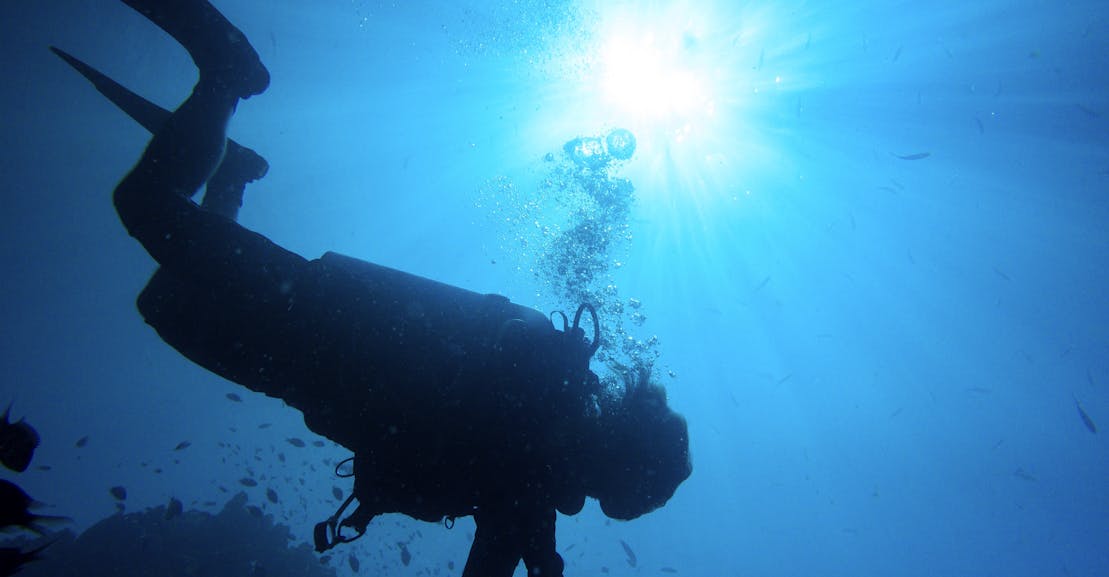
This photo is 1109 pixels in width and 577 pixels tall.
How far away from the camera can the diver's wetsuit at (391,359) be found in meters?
2.71

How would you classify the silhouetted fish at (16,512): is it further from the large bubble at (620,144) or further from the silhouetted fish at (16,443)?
the large bubble at (620,144)

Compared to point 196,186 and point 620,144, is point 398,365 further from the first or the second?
point 620,144

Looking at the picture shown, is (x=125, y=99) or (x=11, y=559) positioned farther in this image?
(x=125, y=99)

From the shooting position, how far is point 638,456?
3055mm

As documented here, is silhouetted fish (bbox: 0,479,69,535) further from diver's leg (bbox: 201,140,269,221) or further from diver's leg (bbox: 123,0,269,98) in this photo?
diver's leg (bbox: 123,0,269,98)

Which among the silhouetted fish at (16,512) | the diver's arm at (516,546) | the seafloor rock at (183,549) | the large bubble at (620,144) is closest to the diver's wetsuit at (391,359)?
the diver's arm at (516,546)

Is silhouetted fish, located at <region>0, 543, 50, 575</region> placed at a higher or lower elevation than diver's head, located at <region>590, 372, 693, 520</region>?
lower

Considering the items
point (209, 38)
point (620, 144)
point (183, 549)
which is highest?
point (620, 144)

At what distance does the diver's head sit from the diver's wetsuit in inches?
8.3

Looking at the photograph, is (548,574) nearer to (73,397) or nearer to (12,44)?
(12,44)

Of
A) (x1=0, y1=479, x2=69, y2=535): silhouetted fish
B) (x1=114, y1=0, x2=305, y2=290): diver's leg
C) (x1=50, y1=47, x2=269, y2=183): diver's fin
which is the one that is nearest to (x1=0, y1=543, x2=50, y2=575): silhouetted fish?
(x1=0, y1=479, x2=69, y2=535): silhouetted fish

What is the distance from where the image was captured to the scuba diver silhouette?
8.90 ft

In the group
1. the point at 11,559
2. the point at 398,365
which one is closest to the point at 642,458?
the point at 398,365

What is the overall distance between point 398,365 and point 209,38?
269cm
